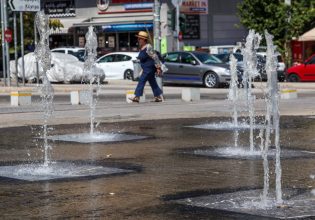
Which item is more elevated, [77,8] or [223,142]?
[77,8]

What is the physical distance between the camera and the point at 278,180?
777 cm

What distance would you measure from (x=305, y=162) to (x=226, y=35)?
1852 inches

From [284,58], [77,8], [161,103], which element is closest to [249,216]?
[161,103]

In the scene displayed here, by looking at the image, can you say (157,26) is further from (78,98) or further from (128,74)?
(128,74)

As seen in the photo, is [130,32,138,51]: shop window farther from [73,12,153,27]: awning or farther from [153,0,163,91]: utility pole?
[153,0,163,91]: utility pole

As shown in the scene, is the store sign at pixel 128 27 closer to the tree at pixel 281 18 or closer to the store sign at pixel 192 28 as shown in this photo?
the store sign at pixel 192 28

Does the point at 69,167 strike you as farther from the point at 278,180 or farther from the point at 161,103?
the point at 161,103

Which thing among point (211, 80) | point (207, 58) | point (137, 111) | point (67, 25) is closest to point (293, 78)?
point (207, 58)

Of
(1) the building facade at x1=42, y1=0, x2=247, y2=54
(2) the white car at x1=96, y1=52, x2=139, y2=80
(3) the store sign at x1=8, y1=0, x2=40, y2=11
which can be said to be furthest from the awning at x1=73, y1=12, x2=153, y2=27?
(3) the store sign at x1=8, y1=0, x2=40, y2=11

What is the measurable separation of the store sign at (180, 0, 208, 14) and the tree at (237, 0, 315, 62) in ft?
23.9

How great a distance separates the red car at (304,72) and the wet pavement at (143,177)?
73.6ft

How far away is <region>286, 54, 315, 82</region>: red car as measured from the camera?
37.0 m

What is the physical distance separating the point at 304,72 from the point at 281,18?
28.4 ft

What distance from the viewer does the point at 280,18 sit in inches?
1786
